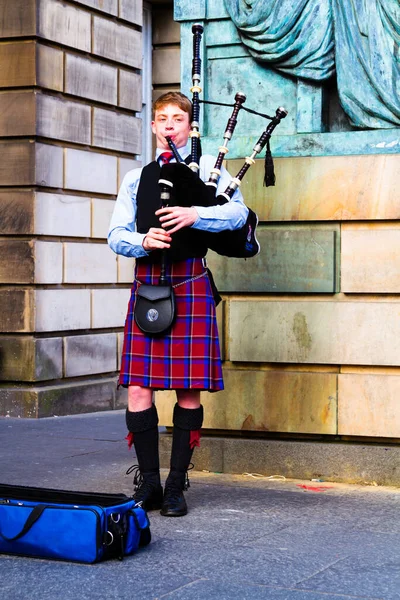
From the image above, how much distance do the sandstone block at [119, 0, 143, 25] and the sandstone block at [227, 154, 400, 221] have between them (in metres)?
4.97

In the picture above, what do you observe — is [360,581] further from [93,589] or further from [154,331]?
[154,331]

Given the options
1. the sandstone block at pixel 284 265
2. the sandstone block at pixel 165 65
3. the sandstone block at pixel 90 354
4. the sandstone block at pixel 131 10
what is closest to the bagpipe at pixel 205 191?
the sandstone block at pixel 284 265

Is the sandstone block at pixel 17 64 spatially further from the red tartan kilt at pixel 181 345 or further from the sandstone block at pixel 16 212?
the red tartan kilt at pixel 181 345

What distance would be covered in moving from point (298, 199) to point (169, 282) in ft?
4.44

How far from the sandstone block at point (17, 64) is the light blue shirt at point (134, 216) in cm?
461

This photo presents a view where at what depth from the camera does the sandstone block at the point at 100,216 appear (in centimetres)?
1115

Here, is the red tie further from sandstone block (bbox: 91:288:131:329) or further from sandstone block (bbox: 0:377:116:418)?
sandstone block (bbox: 91:288:131:329)

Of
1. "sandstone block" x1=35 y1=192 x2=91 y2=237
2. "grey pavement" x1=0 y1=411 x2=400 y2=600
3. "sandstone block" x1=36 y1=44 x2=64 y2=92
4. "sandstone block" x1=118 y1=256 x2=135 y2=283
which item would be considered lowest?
"grey pavement" x1=0 y1=411 x2=400 y2=600

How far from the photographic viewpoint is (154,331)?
5719 mm

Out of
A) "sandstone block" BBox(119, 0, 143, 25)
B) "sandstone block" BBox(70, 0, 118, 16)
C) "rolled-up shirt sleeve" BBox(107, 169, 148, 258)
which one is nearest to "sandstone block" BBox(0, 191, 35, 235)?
"sandstone block" BBox(70, 0, 118, 16)

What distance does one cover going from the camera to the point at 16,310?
1021cm

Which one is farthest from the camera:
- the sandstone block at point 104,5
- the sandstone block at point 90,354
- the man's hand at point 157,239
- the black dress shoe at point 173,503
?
the sandstone block at point 104,5

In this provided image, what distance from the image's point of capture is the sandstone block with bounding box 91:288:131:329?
36.6 feet

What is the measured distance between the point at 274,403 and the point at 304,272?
761mm
